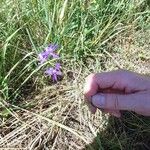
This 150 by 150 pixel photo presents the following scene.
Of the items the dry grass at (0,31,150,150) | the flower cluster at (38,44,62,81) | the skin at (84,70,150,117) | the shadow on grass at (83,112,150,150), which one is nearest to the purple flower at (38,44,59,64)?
the flower cluster at (38,44,62,81)

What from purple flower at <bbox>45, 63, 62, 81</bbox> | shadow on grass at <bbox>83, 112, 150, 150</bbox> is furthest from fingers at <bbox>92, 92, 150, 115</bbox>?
purple flower at <bbox>45, 63, 62, 81</bbox>

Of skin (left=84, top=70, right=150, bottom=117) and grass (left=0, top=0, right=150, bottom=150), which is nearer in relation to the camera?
skin (left=84, top=70, right=150, bottom=117)

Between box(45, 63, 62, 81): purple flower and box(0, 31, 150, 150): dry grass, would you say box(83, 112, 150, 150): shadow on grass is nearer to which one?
box(0, 31, 150, 150): dry grass

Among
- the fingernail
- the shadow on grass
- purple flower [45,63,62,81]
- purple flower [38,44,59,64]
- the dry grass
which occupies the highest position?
the fingernail

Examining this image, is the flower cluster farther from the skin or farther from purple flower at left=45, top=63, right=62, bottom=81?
the skin

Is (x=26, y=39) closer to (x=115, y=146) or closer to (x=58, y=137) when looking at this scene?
(x=58, y=137)

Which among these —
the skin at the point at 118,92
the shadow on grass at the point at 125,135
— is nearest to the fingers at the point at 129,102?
the skin at the point at 118,92

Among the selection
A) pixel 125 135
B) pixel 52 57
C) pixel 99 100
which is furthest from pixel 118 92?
pixel 52 57

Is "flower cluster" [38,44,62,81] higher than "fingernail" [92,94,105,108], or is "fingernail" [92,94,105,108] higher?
"fingernail" [92,94,105,108]
